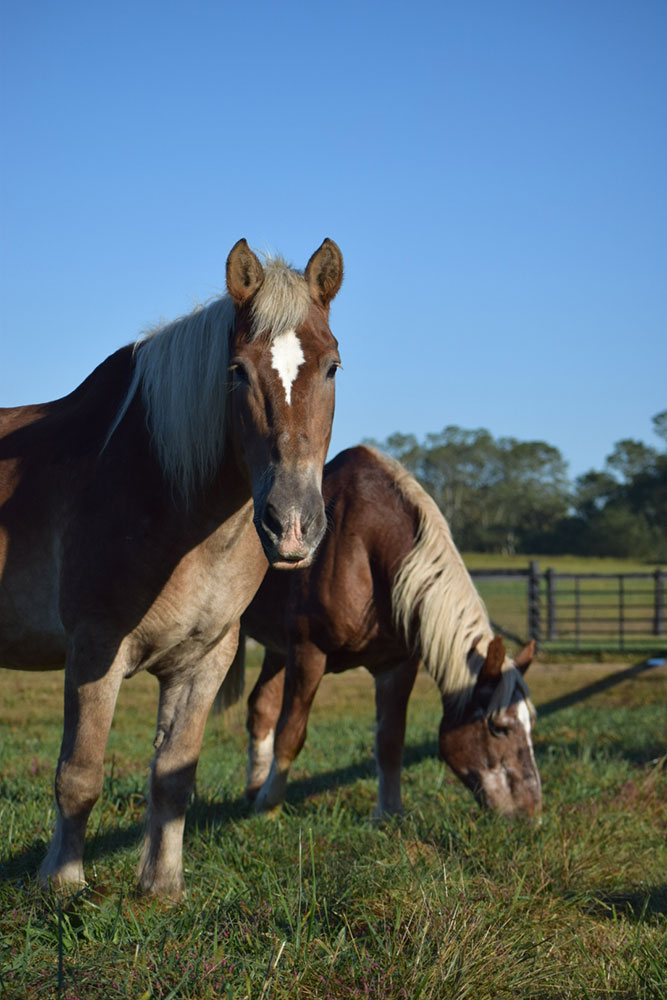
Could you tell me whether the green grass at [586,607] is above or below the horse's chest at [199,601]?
below

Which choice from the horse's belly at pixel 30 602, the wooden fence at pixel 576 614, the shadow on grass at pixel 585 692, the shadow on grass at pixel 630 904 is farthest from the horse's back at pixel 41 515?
the wooden fence at pixel 576 614

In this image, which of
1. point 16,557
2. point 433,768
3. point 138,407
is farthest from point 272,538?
point 433,768

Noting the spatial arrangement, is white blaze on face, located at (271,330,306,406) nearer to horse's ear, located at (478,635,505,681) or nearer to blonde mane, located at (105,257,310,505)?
blonde mane, located at (105,257,310,505)

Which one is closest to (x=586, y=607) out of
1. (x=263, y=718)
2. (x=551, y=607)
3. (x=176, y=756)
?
(x=551, y=607)

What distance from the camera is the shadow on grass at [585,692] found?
30.9 ft

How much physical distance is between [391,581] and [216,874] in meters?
2.01

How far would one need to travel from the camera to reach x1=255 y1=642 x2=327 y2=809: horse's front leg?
473cm

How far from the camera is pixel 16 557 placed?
10.6 ft

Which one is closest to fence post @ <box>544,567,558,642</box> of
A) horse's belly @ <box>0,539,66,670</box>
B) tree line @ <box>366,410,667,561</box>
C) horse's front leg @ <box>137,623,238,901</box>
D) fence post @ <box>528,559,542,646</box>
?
fence post @ <box>528,559,542,646</box>

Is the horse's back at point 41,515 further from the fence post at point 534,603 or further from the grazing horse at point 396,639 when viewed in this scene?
the fence post at point 534,603

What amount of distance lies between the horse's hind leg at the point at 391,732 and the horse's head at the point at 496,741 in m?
0.28

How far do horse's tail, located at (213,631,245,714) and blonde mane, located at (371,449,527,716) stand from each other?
1257mm

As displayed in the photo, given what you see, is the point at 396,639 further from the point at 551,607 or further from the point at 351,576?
the point at 551,607

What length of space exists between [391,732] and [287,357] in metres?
2.85
